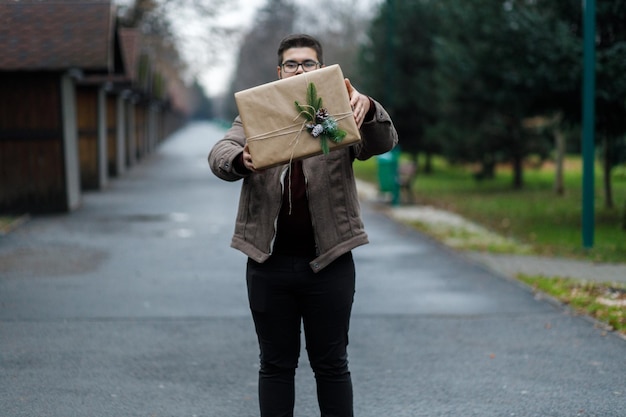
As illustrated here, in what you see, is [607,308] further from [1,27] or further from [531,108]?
[1,27]

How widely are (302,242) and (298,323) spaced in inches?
15.5

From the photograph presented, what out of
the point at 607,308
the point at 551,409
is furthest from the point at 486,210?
the point at 551,409

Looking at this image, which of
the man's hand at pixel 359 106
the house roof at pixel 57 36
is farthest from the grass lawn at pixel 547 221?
the house roof at pixel 57 36

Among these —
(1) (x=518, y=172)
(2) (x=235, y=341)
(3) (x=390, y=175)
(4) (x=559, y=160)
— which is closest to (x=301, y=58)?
(2) (x=235, y=341)

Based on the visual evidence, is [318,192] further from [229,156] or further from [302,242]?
[229,156]

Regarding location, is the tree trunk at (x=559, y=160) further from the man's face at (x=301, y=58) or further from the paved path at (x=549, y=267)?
the man's face at (x=301, y=58)

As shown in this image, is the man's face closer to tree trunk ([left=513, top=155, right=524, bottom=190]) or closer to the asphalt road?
the asphalt road

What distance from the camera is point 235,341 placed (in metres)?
7.00

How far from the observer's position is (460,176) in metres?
33.5

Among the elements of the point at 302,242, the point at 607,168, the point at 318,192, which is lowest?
the point at 607,168

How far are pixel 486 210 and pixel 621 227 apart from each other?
4.67 metres

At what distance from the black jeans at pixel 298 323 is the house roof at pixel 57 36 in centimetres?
1211

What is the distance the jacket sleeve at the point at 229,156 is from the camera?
3.74m

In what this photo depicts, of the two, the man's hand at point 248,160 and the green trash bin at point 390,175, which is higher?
the man's hand at point 248,160
